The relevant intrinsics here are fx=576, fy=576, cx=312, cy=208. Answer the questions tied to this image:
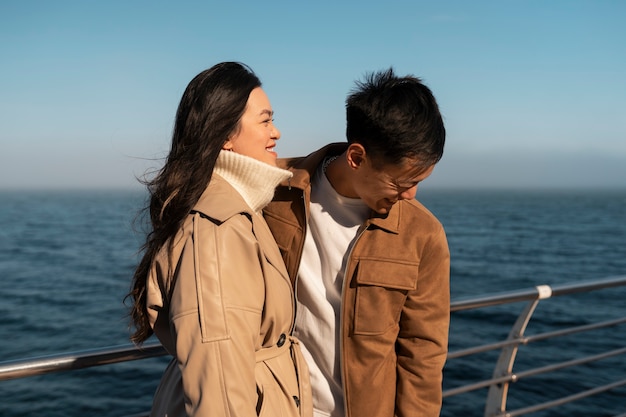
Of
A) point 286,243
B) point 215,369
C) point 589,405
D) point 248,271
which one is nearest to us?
point 215,369

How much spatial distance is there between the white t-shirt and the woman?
197mm

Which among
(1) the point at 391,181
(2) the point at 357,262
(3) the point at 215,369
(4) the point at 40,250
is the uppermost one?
(1) the point at 391,181

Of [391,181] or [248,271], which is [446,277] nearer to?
[391,181]

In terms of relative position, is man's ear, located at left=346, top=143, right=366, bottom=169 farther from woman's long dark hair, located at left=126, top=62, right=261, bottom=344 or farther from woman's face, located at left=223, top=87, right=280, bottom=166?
woman's long dark hair, located at left=126, top=62, right=261, bottom=344

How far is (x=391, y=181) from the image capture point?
1852mm

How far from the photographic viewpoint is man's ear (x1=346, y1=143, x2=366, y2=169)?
1.91m

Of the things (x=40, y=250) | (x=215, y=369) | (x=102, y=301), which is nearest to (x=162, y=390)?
(x=215, y=369)

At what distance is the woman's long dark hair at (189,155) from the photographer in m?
1.51

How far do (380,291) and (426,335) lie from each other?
0.69ft

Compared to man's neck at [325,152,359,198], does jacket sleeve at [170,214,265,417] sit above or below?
below

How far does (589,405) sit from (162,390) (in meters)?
13.5

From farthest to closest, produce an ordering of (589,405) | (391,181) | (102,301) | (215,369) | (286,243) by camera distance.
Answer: (102,301) < (589,405) < (286,243) < (391,181) < (215,369)

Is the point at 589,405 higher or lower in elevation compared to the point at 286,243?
lower

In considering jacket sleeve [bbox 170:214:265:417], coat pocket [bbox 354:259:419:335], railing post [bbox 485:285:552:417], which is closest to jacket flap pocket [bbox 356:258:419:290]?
coat pocket [bbox 354:259:419:335]
